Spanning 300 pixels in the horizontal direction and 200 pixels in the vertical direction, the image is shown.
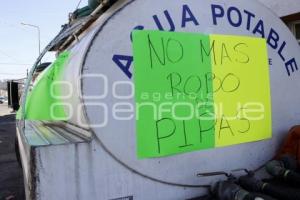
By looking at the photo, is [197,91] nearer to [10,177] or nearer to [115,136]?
[115,136]

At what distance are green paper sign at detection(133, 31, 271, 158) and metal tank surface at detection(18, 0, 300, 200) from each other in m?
0.05

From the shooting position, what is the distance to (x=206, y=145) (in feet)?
6.93

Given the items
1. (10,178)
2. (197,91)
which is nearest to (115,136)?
(197,91)

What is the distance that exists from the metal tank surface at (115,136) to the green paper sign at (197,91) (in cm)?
5

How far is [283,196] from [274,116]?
73 cm

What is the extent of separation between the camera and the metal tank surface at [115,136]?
5.56 feet

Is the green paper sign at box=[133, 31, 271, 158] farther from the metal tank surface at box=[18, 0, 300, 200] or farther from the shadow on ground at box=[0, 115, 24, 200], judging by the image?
the shadow on ground at box=[0, 115, 24, 200]

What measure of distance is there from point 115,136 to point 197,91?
55 centimetres

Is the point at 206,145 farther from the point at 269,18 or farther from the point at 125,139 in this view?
the point at 269,18

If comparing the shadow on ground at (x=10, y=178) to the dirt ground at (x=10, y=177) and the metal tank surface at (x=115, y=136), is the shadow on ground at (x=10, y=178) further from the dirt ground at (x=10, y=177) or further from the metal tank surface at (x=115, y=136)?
the metal tank surface at (x=115, y=136)

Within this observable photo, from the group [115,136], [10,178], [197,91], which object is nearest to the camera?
[115,136]

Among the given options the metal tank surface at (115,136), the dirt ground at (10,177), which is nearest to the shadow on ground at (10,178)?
the dirt ground at (10,177)

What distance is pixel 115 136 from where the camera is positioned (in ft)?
6.05

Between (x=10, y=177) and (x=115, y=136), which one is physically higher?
(x=115, y=136)
